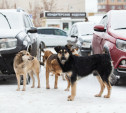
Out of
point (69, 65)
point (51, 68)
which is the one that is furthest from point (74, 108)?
point (51, 68)

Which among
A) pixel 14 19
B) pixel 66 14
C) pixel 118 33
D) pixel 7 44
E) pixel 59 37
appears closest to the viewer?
pixel 118 33

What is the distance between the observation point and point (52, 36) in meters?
28.1

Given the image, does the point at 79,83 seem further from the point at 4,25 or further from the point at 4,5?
the point at 4,5

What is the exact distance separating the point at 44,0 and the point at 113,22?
6843cm

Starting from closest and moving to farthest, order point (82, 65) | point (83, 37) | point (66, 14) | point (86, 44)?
point (82, 65) → point (86, 44) → point (83, 37) → point (66, 14)

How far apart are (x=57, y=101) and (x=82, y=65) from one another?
0.91 meters

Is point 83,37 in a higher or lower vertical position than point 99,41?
lower

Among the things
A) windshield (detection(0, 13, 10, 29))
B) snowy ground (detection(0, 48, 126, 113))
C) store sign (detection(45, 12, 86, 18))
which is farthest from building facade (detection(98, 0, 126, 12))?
snowy ground (detection(0, 48, 126, 113))

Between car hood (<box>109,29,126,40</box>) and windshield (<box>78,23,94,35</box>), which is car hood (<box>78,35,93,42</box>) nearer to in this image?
windshield (<box>78,23,94,35</box>)

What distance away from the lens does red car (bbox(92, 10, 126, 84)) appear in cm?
809

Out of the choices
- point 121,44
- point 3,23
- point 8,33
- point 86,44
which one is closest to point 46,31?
point 86,44

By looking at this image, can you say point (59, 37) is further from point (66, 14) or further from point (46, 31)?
point (66, 14)

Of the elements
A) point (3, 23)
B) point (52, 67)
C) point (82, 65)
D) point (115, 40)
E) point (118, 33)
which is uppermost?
point (3, 23)

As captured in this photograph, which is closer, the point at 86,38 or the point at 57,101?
the point at 57,101
